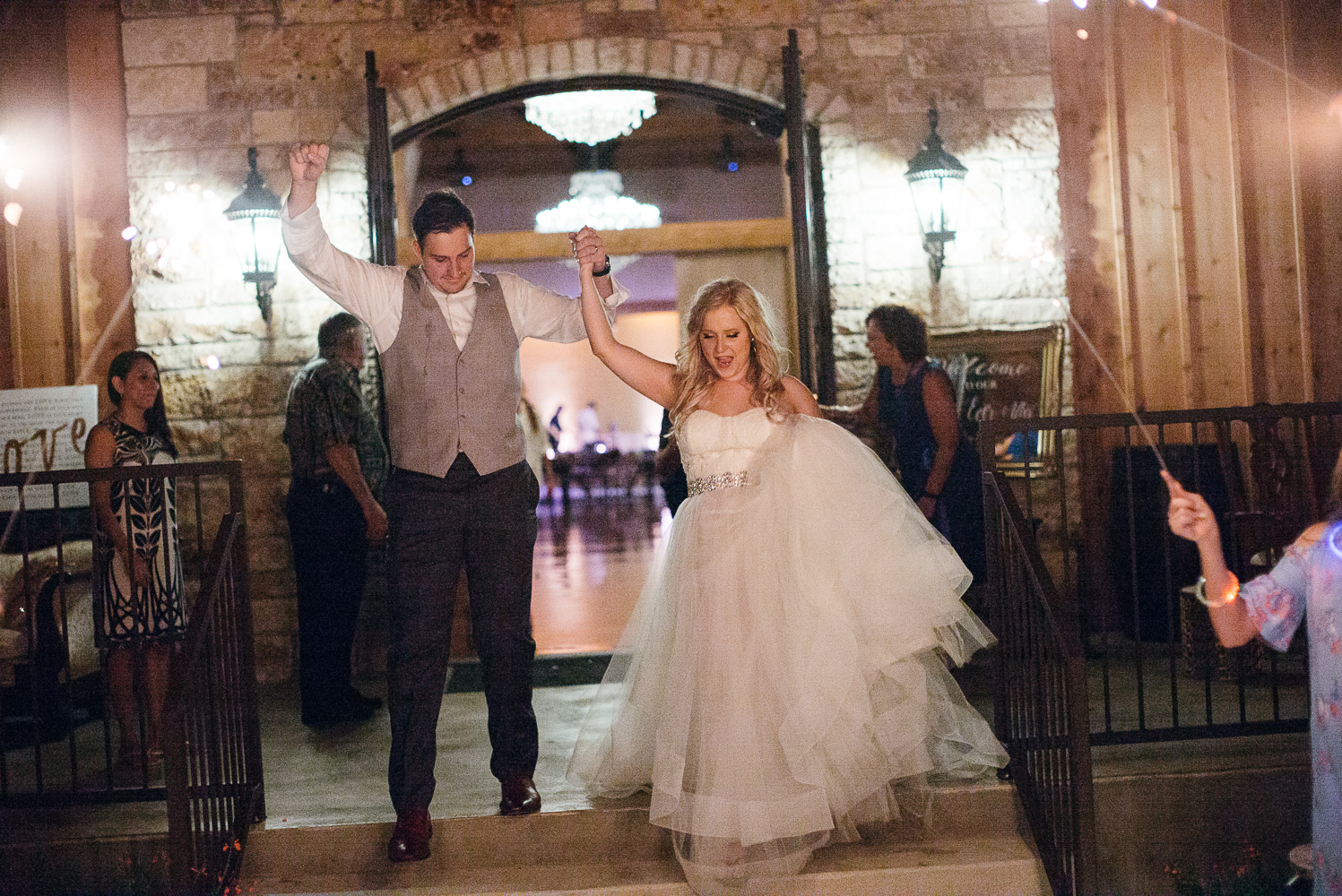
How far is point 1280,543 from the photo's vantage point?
4836mm

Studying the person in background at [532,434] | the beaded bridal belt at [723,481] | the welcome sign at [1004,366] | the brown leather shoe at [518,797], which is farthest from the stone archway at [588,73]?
the person in background at [532,434]

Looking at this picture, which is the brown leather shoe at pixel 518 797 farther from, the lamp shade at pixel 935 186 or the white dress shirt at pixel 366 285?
the lamp shade at pixel 935 186

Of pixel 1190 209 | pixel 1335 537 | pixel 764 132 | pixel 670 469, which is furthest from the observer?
pixel 764 132

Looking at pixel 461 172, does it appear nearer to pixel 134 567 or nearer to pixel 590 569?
pixel 590 569

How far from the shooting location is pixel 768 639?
3.05 metres

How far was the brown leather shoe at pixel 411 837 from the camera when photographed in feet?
10.4

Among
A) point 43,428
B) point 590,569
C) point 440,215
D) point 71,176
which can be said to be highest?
point 71,176

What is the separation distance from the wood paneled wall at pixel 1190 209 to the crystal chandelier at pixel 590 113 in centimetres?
256

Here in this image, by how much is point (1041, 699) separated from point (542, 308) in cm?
187

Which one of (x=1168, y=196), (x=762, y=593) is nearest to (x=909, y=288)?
(x=1168, y=196)

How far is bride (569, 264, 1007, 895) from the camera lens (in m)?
2.93

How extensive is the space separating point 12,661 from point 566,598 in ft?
11.5

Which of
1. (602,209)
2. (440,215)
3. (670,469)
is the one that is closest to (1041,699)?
(670,469)

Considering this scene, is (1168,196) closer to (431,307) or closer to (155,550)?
(431,307)
